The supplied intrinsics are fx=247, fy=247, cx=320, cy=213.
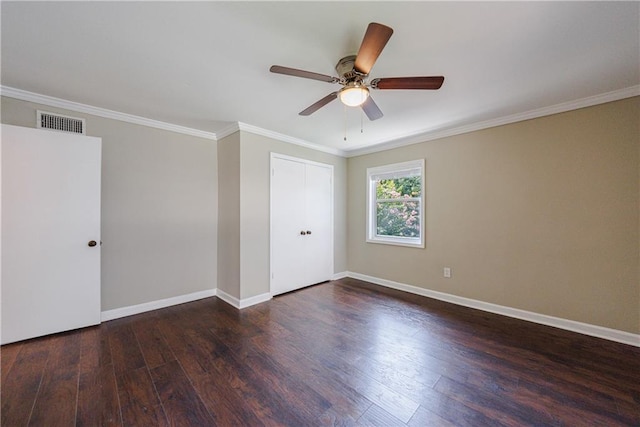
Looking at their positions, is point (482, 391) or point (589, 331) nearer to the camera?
point (482, 391)

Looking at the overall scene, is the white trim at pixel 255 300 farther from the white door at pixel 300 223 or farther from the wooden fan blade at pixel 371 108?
the wooden fan blade at pixel 371 108

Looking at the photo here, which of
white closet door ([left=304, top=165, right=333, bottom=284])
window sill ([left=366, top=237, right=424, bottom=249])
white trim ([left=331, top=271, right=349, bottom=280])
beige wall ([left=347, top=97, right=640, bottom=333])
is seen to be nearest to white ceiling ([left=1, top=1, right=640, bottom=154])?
beige wall ([left=347, top=97, right=640, bottom=333])

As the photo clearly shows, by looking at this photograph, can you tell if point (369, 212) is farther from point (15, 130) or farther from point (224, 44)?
point (15, 130)

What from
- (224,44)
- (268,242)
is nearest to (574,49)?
(224,44)

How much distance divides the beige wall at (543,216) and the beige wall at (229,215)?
2.62 meters

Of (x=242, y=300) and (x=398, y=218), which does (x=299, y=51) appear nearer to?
(x=242, y=300)

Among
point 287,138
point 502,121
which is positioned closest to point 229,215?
point 287,138

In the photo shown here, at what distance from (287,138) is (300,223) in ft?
4.36

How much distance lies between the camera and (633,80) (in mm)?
2143

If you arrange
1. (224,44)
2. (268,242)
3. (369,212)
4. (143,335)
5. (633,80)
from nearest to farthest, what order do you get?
(224,44) → (633,80) → (143,335) → (268,242) → (369,212)

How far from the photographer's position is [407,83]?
1.77 meters

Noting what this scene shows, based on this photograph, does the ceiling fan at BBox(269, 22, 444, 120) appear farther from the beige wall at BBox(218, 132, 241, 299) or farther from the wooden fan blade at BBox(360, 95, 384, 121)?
the beige wall at BBox(218, 132, 241, 299)

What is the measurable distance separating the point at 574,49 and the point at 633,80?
3.33 ft

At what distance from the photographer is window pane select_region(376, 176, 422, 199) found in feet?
12.7
